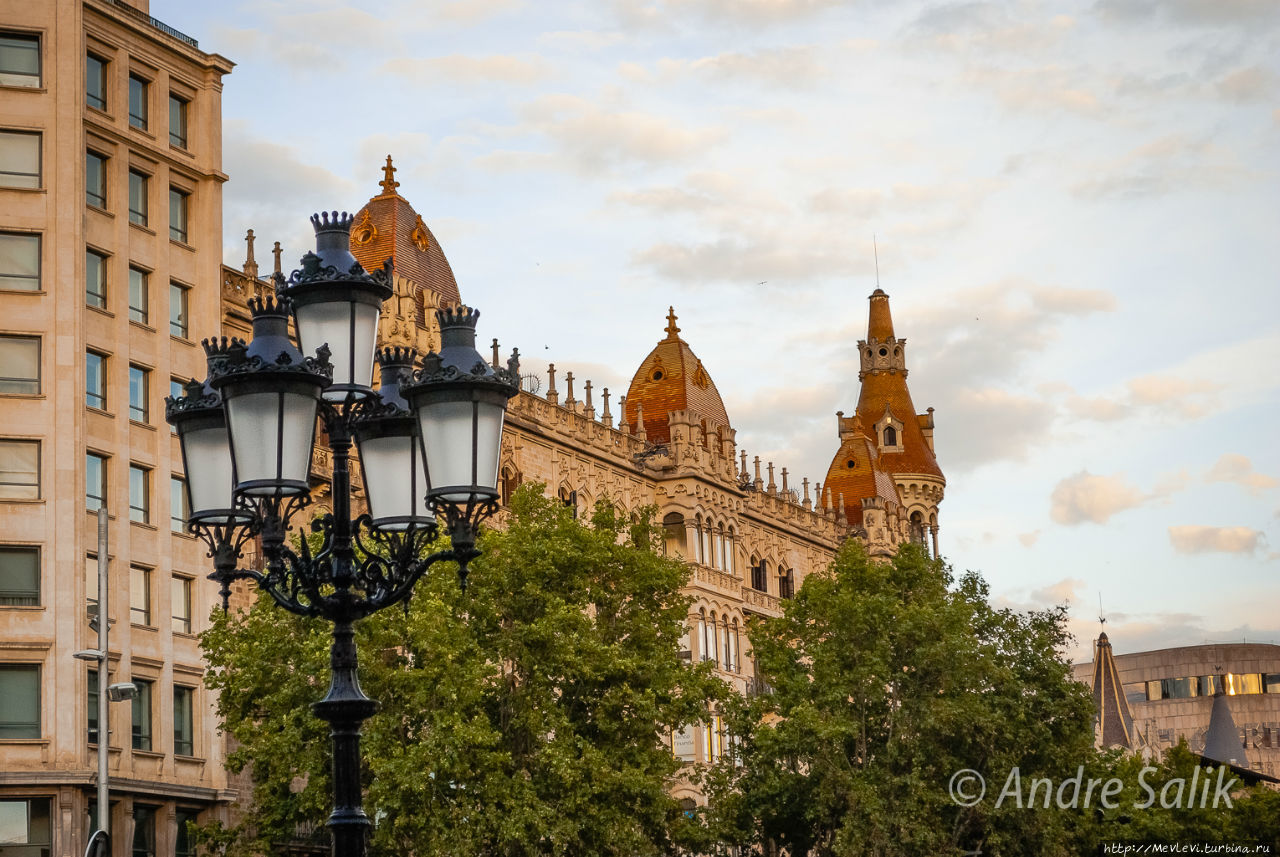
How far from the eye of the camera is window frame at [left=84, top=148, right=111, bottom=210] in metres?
53.2

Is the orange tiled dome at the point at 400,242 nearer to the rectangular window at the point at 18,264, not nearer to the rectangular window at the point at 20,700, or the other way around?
the rectangular window at the point at 18,264

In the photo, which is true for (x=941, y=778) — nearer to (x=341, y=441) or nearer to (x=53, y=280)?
(x=53, y=280)

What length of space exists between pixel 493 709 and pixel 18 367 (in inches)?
603

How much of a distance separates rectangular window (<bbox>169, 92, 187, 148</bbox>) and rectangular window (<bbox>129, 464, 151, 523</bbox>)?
32.7 feet

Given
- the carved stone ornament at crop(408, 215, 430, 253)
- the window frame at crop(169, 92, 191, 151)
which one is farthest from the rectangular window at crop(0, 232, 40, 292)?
the carved stone ornament at crop(408, 215, 430, 253)

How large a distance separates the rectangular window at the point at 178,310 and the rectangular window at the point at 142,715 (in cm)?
1002

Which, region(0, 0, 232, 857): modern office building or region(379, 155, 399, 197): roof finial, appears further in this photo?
region(379, 155, 399, 197): roof finial

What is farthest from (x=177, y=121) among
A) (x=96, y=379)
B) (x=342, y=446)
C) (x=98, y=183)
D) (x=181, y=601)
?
(x=342, y=446)

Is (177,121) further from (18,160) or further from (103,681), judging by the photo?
(103,681)

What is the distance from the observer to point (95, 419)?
5203cm

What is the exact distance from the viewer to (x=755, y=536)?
286 ft

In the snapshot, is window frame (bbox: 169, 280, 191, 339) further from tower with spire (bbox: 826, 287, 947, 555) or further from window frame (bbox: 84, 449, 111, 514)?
tower with spire (bbox: 826, 287, 947, 555)

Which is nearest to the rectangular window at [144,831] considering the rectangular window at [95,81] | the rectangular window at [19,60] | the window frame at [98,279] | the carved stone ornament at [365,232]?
the window frame at [98,279]

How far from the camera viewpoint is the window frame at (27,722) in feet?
160
